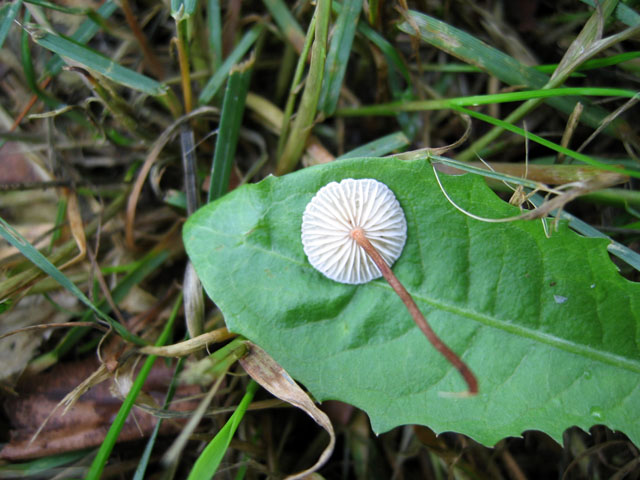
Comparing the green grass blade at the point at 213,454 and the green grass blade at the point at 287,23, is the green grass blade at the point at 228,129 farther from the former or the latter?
the green grass blade at the point at 213,454

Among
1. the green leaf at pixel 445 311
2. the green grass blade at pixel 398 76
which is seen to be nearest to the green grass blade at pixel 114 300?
the green leaf at pixel 445 311

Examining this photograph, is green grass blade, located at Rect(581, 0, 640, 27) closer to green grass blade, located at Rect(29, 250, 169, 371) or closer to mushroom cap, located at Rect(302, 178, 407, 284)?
mushroom cap, located at Rect(302, 178, 407, 284)

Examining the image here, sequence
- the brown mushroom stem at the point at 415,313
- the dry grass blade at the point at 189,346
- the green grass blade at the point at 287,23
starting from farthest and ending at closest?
the green grass blade at the point at 287,23 → the dry grass blade at the point at 189,346 → the brown mushroom stem at the point at 415,313

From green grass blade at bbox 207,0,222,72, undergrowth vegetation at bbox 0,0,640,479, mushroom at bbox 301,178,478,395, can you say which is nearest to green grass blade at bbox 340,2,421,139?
undergrowth vegetation at bbox 0,0,640,479

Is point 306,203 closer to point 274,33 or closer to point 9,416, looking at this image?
point 274,33

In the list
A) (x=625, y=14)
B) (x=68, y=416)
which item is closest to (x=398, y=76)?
(x=625, y=14)

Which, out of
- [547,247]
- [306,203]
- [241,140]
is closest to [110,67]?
[241,140]
